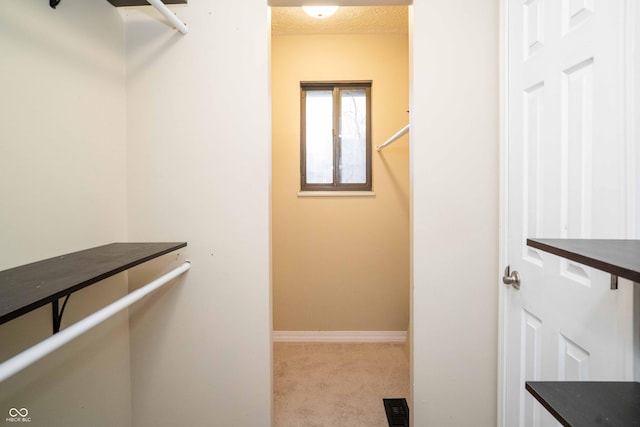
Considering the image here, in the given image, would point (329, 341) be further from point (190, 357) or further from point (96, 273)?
point (96, 273)

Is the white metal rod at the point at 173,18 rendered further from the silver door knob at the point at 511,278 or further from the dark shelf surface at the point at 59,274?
the silver door knob at the point at 511,278

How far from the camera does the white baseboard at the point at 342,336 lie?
2537 mm

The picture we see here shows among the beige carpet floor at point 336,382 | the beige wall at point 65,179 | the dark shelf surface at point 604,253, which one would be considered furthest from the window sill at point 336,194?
the dark shelf surface at point 604,253

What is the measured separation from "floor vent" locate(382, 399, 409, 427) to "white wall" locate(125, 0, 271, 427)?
74 cm

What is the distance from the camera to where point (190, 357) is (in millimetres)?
1402

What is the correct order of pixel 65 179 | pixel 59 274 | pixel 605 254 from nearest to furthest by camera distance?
pixel 605 254
pixel 59 274
pixel 65 179

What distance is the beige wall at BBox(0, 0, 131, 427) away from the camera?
914mm

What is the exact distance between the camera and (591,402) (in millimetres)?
589

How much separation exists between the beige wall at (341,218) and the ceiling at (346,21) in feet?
0.19

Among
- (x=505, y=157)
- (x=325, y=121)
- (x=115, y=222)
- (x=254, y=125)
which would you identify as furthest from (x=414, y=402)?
(x=325, y=121)

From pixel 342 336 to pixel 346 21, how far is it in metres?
2.63

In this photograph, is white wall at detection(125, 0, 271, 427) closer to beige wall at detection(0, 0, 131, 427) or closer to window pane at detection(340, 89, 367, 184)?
beige wall at detection(0, 0, 131, 427)

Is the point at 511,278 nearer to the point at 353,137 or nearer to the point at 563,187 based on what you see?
the point at 563,187

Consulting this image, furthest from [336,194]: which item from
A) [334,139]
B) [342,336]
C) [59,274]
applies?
[59,274]
